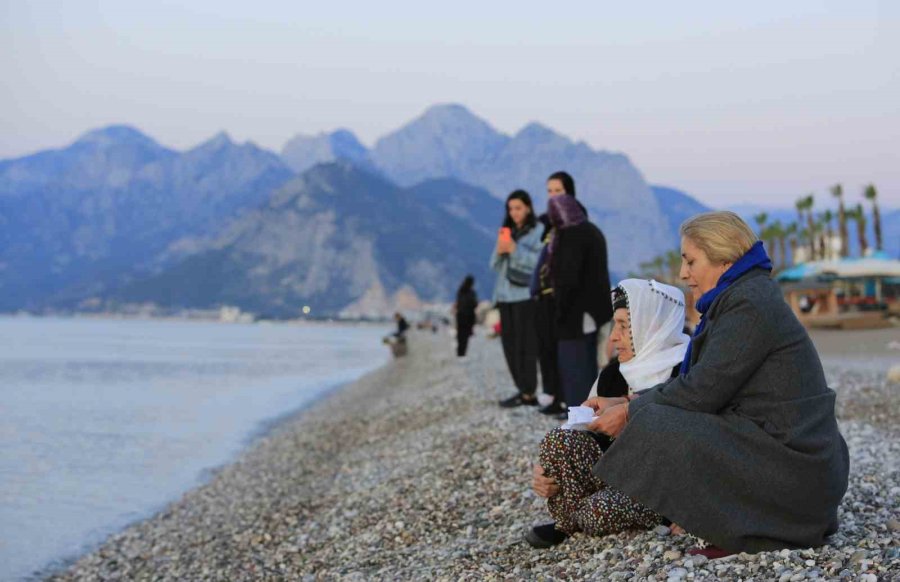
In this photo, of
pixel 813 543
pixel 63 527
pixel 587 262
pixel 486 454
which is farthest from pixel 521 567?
pixel 63 527

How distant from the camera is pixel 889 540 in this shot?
4.45 meters

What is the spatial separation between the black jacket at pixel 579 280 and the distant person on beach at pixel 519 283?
1.75m

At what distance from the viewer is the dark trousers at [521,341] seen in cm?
1078

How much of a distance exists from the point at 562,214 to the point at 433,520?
9.99 feet

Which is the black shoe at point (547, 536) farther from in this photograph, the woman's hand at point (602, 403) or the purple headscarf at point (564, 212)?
the purple headscarf at point (564, 212)

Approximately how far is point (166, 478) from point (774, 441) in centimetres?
1204

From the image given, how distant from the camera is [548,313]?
9.79 metres

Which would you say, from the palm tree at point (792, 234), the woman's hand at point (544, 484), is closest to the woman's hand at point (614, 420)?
the woman's hand at point (544, 484)

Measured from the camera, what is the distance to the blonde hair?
412 centimetres

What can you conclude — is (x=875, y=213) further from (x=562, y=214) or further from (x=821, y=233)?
(x=562, y=214)

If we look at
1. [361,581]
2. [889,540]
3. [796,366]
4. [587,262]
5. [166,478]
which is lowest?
[166,478]

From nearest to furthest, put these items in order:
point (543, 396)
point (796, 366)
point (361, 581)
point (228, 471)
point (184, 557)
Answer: point (796, 366), point (361, 581), point (184, 557), point (543, 396), point (228, 471)

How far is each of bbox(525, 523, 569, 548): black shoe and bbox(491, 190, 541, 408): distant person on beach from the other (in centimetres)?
533

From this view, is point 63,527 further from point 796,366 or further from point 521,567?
point 796,366
